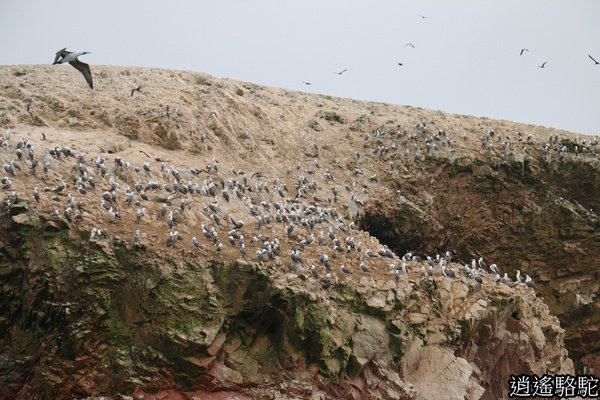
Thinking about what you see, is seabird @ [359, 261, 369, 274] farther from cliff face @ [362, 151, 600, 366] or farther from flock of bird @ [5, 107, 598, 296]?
cliff face @ [362, 151, 600, 366]

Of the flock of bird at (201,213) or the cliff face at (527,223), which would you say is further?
the cliff face at (527,223)

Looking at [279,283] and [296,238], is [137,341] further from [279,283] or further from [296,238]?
[296,238]

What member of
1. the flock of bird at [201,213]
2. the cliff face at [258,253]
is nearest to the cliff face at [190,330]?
the cliff face at [258,253]

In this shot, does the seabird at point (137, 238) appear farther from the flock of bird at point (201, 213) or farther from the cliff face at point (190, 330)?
the cliff face at point (190, 330)

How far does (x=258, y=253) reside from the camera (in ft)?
74.8

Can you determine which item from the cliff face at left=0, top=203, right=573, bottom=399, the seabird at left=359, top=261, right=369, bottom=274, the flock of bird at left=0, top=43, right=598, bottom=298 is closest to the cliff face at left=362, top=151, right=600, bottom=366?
the flock of bird at left=0, top=43, right=598, bottom=298

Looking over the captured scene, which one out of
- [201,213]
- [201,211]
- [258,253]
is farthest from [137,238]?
[258,253]

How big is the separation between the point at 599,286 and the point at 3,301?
3012 centimetres

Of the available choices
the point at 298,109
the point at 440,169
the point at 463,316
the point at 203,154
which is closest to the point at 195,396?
the point at 463,316

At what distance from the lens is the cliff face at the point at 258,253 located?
2130 cm

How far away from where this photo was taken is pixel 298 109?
138ft

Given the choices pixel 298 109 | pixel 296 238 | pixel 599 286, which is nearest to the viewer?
pixel 296 238

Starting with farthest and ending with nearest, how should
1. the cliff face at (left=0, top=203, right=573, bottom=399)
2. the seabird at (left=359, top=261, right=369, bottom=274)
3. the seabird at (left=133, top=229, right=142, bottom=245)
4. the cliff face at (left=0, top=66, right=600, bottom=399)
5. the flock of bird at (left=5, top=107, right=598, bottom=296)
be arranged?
1. the seabird at (left=359, top=261, right=369, bottom=274)
2. the flock of bird at (left=5, top=107, right=598, bottom=296)
3. the seabird at (left=133, top=229, right=142, bottom=245)
4. the cliff face at (left=0, top=66, right=600, bottom=399)
5. the cliff face at (left=0, top=203, right=573, bottom=399)

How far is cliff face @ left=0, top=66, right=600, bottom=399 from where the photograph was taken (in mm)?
21297
